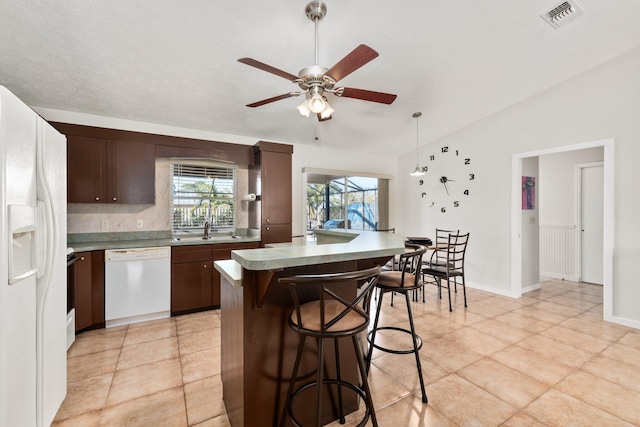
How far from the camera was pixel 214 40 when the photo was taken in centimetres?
254

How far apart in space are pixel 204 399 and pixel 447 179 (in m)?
4.91

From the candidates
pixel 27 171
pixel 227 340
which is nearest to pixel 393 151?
pixel 227 340

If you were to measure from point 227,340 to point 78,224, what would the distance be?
299 cm

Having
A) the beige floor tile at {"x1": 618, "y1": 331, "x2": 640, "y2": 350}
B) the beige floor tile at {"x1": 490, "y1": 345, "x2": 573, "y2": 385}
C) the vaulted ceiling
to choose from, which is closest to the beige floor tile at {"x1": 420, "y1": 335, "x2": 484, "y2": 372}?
the beige floor tile at {"x1": 490, "y1": 345, "x2": 573, "y2": 385}

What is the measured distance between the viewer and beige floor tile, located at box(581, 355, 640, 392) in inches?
86.7

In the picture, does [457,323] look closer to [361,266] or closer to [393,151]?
[361,266]

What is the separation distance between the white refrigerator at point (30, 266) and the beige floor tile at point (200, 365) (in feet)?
2.57

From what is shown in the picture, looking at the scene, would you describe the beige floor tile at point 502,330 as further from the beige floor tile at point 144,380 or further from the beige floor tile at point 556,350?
the beige floor tile at point 144,380

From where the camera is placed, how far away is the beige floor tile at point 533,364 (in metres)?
2.28

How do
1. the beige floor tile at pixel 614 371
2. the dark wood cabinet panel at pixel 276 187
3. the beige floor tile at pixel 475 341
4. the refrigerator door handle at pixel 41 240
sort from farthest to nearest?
the dark wood cabinet panel at pixel 276 187 < the beige floor tile at pixel 475 341 < the beige floor tile at pixel 614 371 < the refrigerator door handle at pixel 41 240

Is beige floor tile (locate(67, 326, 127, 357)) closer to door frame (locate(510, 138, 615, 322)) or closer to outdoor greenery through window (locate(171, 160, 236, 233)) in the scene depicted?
outdoor greenery through window (locate(171, 160, 236, 233))

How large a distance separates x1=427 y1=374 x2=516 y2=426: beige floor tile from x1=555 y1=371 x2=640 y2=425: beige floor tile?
601 mm

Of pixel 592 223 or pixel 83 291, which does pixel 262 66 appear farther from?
pixel 592 223

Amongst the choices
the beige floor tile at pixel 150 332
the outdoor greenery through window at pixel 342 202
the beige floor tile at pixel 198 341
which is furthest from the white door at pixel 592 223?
the beige floor tile at pixel 150 332
